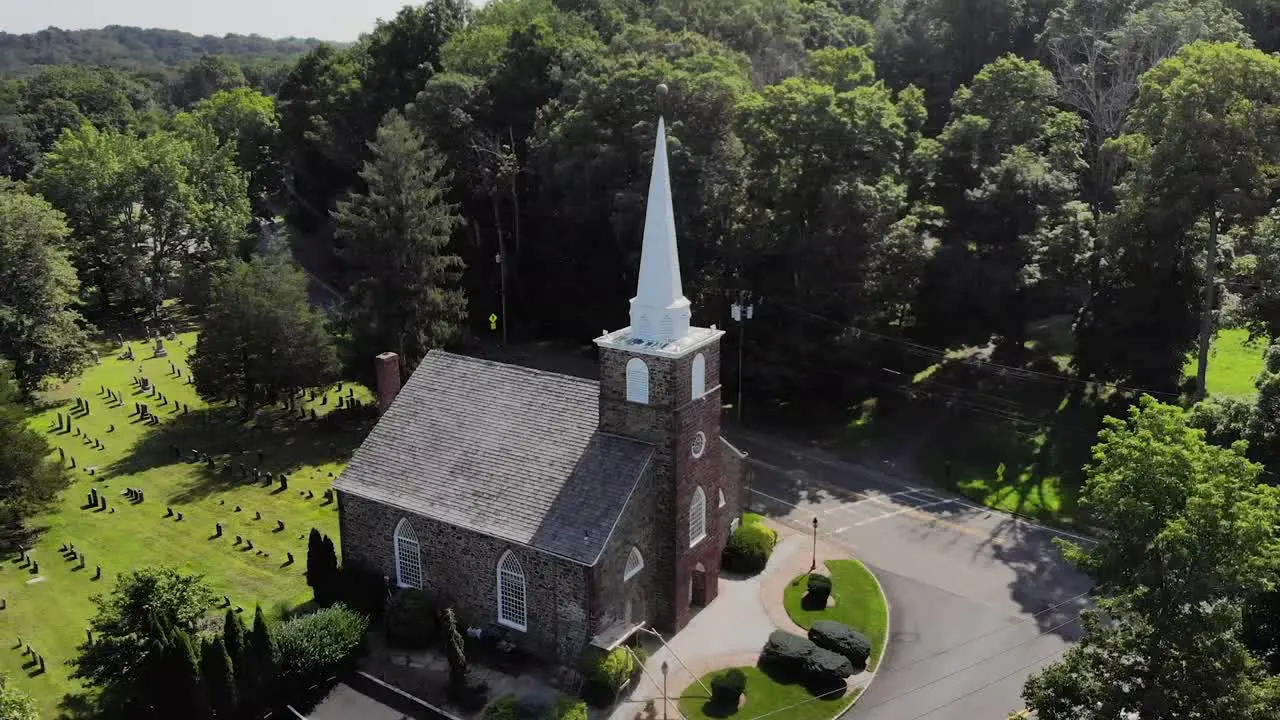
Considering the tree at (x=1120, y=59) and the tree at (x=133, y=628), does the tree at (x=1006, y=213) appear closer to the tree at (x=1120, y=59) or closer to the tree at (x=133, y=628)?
the tree at (x=1120, y=59)

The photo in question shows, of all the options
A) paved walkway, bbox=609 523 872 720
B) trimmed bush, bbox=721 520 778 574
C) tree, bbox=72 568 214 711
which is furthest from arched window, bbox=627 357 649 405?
tree, bbox=72 568 214 711

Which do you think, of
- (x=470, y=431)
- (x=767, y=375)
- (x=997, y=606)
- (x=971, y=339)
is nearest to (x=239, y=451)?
(x=470, y=431)

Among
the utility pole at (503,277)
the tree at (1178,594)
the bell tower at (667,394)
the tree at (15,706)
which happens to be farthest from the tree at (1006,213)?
the tree at (15,706)

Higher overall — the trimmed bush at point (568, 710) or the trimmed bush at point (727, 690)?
the trimmed bush at point (568, 710)

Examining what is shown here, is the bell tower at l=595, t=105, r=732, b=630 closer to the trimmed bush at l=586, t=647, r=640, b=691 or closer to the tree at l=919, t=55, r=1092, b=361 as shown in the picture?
the trimmed bush at l=586, t=647, r=640, b=691

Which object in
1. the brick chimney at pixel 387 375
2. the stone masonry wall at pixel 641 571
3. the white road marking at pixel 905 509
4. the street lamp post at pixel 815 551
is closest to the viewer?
the stone masonry wall at pixel 641 571

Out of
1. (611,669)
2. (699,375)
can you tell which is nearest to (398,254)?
(699,375)
